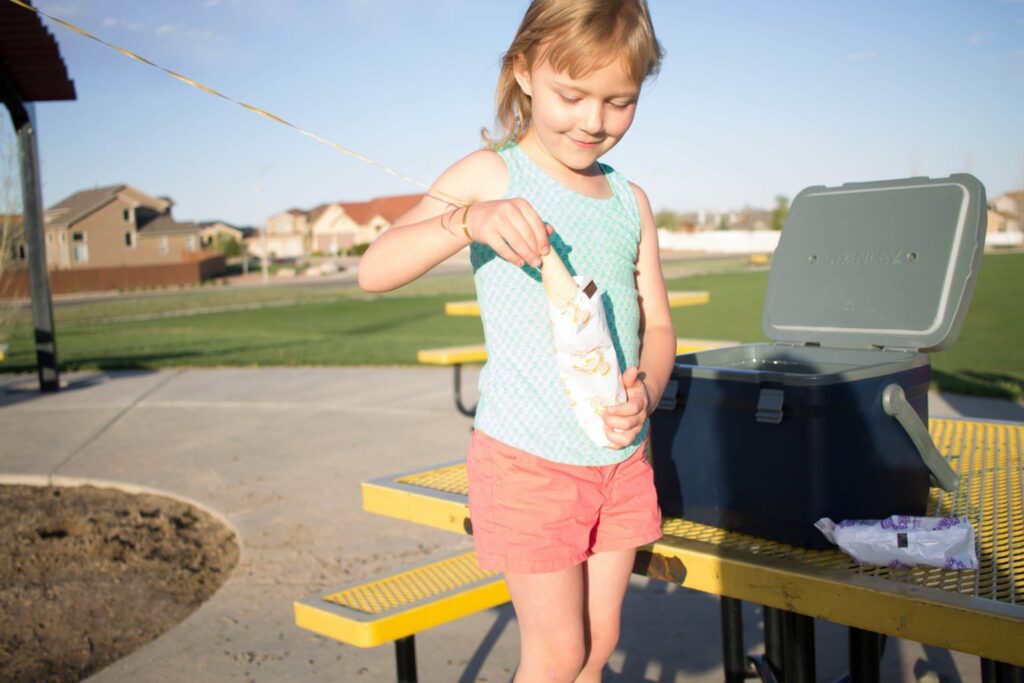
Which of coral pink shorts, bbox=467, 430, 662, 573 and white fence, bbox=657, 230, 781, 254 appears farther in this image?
white fence, bbox=657, 230, 781, 254

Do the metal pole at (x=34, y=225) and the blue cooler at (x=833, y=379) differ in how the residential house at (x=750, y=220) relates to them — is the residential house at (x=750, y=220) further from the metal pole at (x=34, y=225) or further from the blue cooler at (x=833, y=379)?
the blue cooler at (x=833, y=379)

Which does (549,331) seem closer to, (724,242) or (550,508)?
(550,508)

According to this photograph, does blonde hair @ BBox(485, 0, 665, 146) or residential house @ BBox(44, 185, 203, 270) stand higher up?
residential house @ BBox(44, 185, 203, 270)

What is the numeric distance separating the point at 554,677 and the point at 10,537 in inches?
146

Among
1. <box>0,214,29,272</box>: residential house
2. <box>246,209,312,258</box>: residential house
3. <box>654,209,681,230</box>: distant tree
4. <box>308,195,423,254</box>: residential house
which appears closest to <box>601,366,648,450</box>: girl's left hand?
<box>0,214,29,272</box>: residential house

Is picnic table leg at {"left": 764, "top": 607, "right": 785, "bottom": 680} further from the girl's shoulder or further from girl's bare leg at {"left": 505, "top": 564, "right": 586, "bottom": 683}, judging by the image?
the girl's shoulder

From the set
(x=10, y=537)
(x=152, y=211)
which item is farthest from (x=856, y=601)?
(x=152, y=211)

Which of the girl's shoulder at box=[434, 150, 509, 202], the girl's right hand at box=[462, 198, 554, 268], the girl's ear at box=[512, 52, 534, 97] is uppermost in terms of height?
the girl's ear at box=[512, 52, 534, 97]

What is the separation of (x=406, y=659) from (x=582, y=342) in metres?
1.33

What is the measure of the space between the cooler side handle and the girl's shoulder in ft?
2.78

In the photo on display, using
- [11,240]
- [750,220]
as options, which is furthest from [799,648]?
[750,220]

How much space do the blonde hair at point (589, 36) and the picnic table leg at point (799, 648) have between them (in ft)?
3.84

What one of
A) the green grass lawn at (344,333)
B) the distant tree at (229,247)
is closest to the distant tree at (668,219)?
the distant tree at (229,247)

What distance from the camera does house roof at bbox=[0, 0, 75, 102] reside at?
7.35 meters
